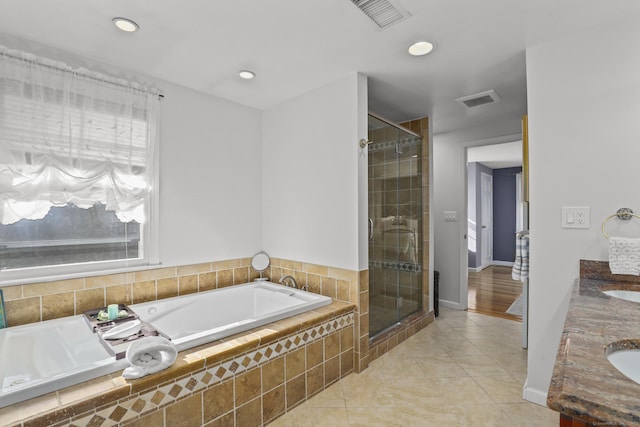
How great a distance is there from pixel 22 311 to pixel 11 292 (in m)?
0.13

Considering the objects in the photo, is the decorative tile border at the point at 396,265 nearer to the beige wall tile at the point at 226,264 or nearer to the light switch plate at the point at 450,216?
the light switch plate at the point at 450,216

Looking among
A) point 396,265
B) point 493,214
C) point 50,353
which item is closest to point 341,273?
point 396,265

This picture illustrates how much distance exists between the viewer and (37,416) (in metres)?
1.15

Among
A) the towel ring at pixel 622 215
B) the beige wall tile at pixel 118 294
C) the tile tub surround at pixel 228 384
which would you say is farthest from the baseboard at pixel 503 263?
the beige wall tile at pixel 118 294

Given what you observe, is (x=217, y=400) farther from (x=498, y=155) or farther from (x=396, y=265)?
Result: (x=498, y=155)

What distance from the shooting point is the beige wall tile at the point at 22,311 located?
6.21ft

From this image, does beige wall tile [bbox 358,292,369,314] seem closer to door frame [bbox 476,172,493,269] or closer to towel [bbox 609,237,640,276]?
towel [bbox 609,237,640,276]

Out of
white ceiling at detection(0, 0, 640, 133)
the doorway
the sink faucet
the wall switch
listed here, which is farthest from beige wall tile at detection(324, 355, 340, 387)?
the doorway

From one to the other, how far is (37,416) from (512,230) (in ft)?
26.7

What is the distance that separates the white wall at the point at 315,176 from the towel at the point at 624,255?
1.48m

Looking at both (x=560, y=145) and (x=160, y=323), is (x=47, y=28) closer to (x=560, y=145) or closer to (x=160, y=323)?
(x=160, y=323)

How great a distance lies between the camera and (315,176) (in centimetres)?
274

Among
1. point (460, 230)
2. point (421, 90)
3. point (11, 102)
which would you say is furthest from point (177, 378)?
point (460, 230)

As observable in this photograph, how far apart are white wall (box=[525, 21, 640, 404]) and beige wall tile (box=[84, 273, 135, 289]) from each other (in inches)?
111
